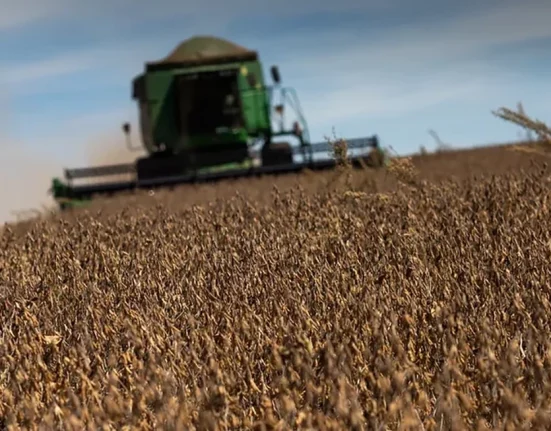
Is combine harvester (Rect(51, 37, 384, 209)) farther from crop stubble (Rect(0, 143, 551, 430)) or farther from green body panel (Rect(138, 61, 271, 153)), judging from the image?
crop stubble (Rect(0, 143, 551, 430))

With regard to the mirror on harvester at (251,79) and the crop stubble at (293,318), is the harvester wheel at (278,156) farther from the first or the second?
the crop stubble at (293,318)

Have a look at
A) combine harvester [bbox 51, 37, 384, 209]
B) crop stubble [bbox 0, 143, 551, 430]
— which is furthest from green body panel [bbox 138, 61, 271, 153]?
crop stubble [bbox 0, 143, 551, 430]

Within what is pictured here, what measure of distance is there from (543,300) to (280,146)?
43.5ft

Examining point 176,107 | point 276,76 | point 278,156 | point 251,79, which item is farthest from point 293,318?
point 176,107

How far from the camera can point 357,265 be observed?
355 centimetres

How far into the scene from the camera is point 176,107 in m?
16.1

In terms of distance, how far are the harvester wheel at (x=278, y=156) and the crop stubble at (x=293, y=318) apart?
9427 millimetres

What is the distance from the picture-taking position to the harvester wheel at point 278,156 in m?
15.3

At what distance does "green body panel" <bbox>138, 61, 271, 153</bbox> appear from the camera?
15914 millimetres

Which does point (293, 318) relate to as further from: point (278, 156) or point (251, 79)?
point (251, 79)

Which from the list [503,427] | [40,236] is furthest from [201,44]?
[503,427]

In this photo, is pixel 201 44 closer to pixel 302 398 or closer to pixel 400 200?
pixel 400 200

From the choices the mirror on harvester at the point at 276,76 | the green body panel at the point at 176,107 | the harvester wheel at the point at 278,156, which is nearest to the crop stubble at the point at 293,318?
the mirror on harvester at the point at 276,76

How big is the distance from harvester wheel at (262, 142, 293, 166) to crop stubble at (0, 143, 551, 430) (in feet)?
30.9
